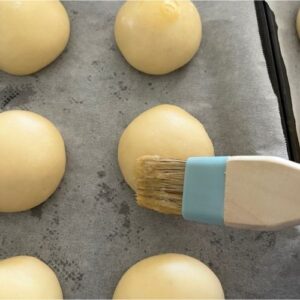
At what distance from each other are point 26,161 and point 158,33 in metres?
0.37

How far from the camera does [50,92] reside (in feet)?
3.34

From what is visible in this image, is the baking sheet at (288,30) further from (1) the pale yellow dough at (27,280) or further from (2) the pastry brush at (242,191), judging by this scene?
(1) the pale yellow dough at (27,280)

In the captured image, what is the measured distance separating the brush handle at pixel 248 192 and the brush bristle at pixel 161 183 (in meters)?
0.05

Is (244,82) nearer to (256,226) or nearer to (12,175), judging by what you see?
(256,226)

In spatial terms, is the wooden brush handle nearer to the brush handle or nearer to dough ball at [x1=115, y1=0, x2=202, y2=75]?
the brush handle

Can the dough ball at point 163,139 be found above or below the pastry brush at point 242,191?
below

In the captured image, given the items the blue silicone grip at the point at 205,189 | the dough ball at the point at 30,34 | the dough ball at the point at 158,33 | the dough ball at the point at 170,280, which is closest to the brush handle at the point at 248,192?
the blue silicone grip at the point at 205,189

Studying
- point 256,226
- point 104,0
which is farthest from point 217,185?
point 104,0

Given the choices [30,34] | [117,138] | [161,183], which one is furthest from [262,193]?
[30,34]

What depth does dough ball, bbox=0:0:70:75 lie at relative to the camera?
0.95 metres

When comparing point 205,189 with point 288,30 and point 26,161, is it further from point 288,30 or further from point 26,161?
point 288,30

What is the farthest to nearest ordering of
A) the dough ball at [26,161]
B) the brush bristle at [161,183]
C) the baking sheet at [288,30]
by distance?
the baking sheet at [288,30], the dough ball at [26,161], the brush bristle at [161,183]

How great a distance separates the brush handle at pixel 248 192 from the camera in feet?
2.25

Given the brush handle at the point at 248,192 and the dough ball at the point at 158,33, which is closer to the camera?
the brush handle at the point at 248,192
